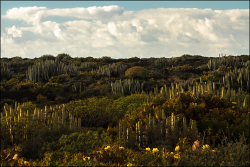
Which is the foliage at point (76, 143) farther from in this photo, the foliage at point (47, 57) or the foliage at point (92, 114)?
the foliage at point (47, 57)

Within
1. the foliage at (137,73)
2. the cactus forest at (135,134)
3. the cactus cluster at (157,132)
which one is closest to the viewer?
the cactus forest at (135,134)

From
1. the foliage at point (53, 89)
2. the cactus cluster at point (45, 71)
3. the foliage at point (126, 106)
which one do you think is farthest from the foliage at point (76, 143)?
the cactus cluster at point (45, 71)

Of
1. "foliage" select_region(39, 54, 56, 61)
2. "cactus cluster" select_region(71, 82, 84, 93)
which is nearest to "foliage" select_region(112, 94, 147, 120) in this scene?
"cactus cluster" select_region(71, 82, 84, 93)

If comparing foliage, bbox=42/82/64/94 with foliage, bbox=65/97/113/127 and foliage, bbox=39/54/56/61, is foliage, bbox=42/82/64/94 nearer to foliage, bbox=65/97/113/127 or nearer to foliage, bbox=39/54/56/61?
foliage, bbox=65/97/113/127

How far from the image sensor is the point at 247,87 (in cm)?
1439

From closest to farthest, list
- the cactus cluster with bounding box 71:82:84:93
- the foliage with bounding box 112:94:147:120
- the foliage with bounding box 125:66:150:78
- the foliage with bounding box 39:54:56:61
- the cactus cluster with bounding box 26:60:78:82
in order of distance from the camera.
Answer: the foliage with bounding box 112:94:147:120 → the cactus cluster with bounding box 71:82:84:93 → the cactus cluster with bounding box 26:60:78:82 → the foliage with bounding box 125:66:150:78 → the foliage with bounding box 39:54:56:61

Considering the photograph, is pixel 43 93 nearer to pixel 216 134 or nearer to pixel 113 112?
pixel 113 112

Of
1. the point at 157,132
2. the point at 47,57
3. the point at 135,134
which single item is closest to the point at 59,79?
the point at 135,134

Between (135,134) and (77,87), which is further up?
(77,87)

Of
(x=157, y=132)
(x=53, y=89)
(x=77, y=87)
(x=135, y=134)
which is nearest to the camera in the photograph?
(x=157, y=132)

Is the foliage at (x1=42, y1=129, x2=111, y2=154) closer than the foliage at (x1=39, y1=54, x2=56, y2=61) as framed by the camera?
Yes

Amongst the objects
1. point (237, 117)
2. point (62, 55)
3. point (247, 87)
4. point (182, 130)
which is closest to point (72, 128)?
point (182, 130)

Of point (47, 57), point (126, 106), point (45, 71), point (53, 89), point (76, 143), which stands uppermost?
point (47, 57)

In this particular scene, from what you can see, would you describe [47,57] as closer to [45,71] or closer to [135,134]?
[45,71]
